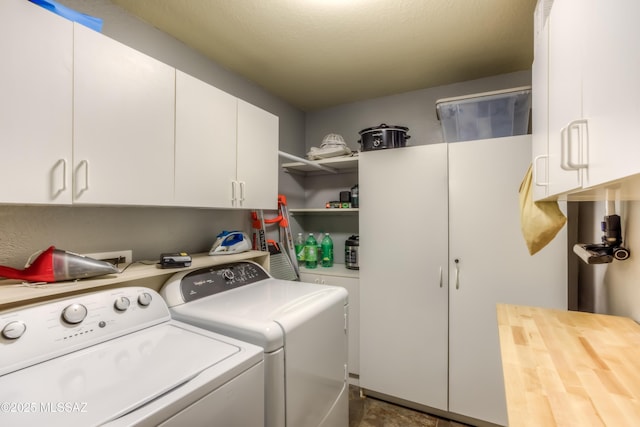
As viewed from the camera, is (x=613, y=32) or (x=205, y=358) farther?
(x=205, y=358)

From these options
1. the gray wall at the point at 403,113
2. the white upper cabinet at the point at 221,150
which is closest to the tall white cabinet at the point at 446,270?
the gray wall at the point at 403,113

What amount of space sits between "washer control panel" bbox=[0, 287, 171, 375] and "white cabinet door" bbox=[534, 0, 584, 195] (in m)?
1.51

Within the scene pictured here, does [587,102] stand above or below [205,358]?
above

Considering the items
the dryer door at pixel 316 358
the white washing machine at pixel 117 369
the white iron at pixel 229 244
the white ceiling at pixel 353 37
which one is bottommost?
the dryer door at pixel 316 358

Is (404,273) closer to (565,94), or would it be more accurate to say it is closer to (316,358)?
(316,358)

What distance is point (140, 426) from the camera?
692mm

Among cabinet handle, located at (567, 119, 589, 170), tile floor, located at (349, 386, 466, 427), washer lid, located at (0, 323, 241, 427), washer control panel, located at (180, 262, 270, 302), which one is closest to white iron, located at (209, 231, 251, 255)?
washer control panel, located at (180, 262, 270, 302)

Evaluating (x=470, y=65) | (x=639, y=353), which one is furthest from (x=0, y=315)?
(x=470, y=65)

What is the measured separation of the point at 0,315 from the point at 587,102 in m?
1.65

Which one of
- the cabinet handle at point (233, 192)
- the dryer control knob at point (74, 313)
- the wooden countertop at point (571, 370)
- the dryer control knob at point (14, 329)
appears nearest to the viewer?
the wooden countertop at point (571, 370)

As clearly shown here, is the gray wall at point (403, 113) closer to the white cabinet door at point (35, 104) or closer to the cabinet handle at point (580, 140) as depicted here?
the cabinet handle at point (580, 140)

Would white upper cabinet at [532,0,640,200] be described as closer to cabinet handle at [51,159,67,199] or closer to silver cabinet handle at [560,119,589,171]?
silver cabinet handle at [560,119,589,171]

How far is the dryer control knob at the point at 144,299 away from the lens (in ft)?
4.08

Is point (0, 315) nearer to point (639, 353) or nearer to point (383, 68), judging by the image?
point (639, 353)
